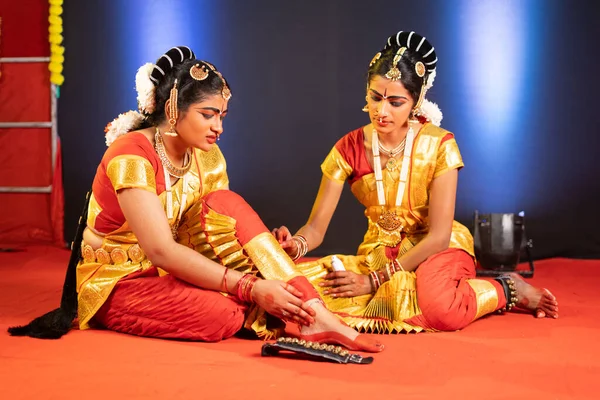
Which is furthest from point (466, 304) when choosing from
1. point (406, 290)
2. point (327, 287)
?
point (327, 287)

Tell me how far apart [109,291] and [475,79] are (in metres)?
3.63

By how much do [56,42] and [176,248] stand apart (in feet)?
12.7

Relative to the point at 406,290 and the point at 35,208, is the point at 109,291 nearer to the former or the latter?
the point at 406,290

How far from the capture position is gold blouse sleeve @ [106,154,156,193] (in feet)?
10.9

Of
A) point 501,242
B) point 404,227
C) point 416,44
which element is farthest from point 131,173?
point 501,242

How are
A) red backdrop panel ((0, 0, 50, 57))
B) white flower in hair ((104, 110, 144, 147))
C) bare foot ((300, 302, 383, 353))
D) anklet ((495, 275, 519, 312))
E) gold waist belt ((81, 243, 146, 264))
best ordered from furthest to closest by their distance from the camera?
red backdrop panel ((0, 0, 50, 57)) → anklet ((495, 275, 519, 312)) → white flower in hair ((104, 110, 144, 147)) → gold waist belt ((81, 243, 146, 264)) → bare foot ((300, 302, 383, 353))

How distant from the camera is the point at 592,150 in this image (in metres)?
6.08

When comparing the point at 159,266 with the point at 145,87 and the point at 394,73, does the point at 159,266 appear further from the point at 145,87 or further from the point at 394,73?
the point at 394,73

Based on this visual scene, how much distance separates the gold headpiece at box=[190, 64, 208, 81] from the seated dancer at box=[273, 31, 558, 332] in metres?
0.82

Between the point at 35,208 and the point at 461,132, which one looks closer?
the point at 461,132

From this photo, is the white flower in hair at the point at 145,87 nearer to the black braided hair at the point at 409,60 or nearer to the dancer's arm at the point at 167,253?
the dancer's arm at the point at 167,253

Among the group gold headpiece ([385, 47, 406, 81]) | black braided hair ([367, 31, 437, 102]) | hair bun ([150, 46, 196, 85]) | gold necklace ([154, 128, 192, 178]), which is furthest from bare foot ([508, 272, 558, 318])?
hair bun ([150, 46, 196, 85])

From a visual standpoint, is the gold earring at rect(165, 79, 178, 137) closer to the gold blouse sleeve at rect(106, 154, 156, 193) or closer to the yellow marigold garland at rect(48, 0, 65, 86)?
the gold blouse sleeve at rect(106, 154, 156, 193)

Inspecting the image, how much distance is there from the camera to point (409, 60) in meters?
3.91
